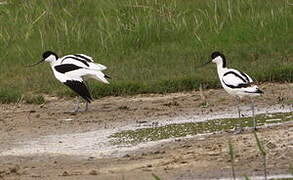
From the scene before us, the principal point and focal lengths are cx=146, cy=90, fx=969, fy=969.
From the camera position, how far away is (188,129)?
1136cm

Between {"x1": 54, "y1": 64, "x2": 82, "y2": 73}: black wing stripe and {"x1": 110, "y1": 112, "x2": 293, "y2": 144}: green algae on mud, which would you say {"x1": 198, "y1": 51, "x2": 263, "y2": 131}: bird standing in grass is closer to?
{"x1": 110, "y1": 112, "x2": 293, "y2": 144}: green algae on mud

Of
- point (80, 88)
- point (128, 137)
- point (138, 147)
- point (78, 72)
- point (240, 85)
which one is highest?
point (78, 72)

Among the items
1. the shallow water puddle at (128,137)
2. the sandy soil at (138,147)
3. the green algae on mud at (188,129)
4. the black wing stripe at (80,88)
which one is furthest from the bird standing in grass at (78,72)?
the green algae on mud at (188,129)

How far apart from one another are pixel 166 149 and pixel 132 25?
685 cm

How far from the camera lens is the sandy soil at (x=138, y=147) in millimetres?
9164

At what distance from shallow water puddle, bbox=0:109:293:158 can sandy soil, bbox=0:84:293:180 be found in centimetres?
3

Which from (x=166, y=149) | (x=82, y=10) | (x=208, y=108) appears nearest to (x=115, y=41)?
(x=82, y=10)

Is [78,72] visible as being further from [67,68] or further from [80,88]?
[80,88]

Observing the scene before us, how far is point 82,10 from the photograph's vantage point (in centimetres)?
1856

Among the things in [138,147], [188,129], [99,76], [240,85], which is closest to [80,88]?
[99,76]

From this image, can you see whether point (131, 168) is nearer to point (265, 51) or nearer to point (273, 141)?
point (273, 141)

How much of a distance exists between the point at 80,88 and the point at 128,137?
2.17 m

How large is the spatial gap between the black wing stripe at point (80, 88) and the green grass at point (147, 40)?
3.37 feet

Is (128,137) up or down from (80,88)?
down
